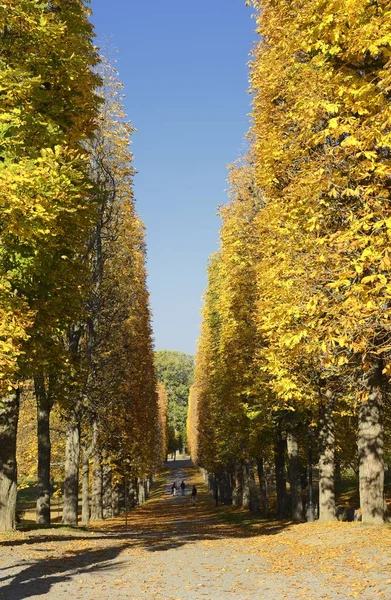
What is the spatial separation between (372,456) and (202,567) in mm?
4937

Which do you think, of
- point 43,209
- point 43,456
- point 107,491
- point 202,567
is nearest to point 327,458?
point 202,567

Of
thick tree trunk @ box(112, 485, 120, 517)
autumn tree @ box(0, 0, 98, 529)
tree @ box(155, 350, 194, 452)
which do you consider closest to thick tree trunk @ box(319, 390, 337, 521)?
autumn tree @ box(0, 0, 98, 529)

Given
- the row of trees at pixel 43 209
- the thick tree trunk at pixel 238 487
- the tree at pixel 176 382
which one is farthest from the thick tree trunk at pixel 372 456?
the tree at pixel 176 382

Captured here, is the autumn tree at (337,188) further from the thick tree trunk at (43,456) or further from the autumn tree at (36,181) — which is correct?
the thick tree trunk at (43,456)

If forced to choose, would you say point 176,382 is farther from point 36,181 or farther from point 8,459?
point 36,181

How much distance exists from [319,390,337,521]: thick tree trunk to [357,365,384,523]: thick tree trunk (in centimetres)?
431

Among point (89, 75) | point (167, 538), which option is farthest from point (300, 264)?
point (167, 538)

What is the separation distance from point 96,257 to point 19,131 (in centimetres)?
1331

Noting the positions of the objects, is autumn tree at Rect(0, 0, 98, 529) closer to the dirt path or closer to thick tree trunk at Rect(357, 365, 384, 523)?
the dirt path

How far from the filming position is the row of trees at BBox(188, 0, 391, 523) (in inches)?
406

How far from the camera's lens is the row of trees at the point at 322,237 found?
10312 millimetres

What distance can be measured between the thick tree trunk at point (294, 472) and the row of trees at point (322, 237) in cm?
5

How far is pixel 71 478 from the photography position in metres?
23.9

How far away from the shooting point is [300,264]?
13.2 meters
